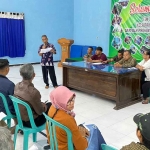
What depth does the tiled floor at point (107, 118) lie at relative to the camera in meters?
2.77

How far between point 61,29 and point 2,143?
9.37 meters

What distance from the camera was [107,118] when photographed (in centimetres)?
346

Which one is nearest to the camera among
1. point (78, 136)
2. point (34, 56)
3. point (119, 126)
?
point (78, 136)

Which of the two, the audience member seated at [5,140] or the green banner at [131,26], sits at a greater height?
the green banner at [131,26]

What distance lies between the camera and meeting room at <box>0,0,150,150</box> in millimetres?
1774

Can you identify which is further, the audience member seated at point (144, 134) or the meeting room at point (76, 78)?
the meeting room at point (76, 78)

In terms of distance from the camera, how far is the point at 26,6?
28.3 feet

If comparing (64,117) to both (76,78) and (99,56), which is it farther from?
(99,56)

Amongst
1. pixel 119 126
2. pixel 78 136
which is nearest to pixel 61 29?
pixel 119 126

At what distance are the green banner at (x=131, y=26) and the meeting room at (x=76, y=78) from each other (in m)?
0.03

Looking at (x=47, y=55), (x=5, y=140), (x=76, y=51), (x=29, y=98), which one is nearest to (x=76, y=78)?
(x=47, y=55)

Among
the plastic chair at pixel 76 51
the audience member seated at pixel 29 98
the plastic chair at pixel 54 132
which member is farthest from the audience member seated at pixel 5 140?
the plastic chair at pixel 76 51

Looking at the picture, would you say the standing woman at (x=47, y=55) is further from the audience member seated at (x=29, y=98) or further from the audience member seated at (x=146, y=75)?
the audience member seated at (x=29, y=98)

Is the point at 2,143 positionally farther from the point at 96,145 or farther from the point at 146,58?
the point at 146,58
